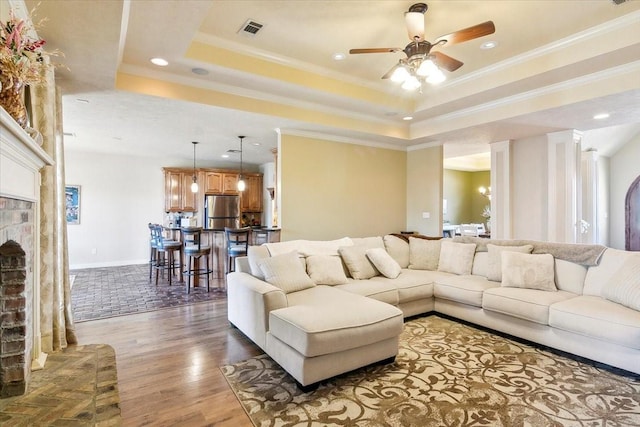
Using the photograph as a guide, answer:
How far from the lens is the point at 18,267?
7.37 ft

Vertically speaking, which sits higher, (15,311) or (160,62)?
(160,62)

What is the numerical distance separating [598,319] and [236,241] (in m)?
4.56

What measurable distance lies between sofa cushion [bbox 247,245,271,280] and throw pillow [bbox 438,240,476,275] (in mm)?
2313

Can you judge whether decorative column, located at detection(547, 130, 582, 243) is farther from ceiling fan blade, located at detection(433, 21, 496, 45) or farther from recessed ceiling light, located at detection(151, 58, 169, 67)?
recessed ceiling light, located at detection(151, 58, 169, 67)

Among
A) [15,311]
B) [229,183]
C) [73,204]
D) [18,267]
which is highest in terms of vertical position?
[229,183]

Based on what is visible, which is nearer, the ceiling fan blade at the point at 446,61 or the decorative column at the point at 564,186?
the ceiling fan blade at the point at 446,61

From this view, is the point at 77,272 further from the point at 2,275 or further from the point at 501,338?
the point at 501,338

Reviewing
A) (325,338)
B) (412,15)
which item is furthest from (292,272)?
(412,15)

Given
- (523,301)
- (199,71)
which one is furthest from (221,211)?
(523,301)

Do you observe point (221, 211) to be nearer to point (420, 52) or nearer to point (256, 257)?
point (256, 257)

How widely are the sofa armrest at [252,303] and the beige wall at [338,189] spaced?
6.08 feet

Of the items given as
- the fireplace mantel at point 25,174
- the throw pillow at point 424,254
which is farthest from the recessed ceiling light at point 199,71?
the throw pillow at point 424,254

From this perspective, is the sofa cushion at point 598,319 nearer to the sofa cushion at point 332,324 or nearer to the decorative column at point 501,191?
the sofa cushion at point 332,324

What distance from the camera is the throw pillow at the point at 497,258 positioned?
370 centimetres
